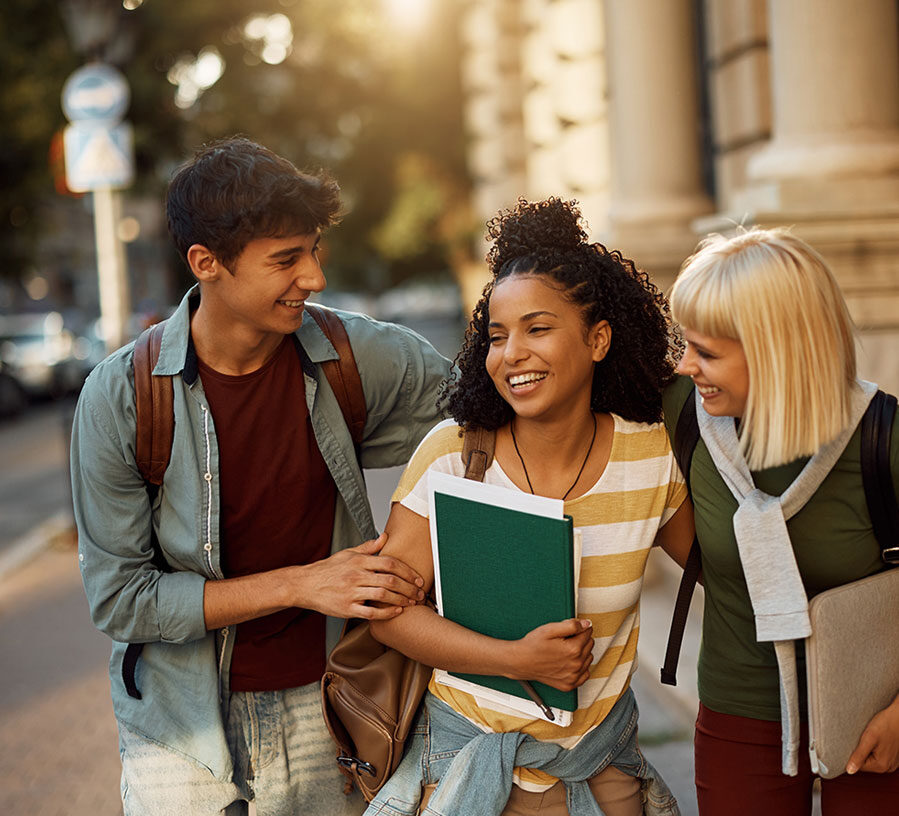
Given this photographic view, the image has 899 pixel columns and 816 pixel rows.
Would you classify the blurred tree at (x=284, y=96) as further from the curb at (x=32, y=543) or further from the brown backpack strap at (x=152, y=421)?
the brown backpack strap at (x=152, y=421)

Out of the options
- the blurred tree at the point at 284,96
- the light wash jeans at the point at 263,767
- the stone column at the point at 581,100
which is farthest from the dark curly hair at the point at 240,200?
the blurred tree at the point at 284,96

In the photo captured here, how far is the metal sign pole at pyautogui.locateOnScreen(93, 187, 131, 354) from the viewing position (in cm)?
984

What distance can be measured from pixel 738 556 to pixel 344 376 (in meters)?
1.05

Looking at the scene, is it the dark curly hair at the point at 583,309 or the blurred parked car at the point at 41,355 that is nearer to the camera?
the dark curly hair at the point at 583,309

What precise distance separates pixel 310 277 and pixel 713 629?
1.20 m

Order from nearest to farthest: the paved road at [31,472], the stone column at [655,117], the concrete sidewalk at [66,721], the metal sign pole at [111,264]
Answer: the concrete sidewalk at [66,721] → the stone column at [655,117] → the metal sign pole at [111,264] → the paved road at [31,472]

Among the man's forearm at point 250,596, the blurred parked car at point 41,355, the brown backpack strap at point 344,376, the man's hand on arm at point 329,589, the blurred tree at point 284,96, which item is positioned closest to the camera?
the man's hand on arm at point 329,589

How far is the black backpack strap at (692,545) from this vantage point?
2486 millimetres

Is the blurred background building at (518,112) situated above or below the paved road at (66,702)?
above

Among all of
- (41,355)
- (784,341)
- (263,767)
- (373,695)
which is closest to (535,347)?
(784,341)

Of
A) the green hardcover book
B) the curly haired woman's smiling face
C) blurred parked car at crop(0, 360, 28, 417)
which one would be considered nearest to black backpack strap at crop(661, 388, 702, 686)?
the curly haired woman's smiling face

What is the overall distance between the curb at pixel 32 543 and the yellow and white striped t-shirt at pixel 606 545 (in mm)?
7257

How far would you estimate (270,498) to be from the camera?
278 cm

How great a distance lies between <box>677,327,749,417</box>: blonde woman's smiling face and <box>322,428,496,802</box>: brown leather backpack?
0.45 meters
